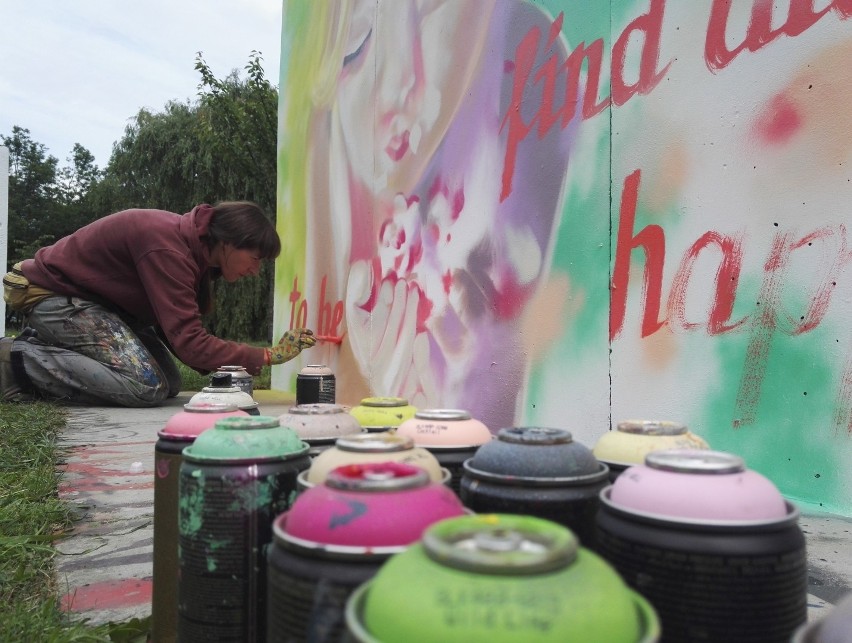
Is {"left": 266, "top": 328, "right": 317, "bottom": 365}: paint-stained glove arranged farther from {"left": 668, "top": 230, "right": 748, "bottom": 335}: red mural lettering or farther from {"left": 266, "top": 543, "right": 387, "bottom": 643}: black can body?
{"left": 266, "top": 543, "right": 387, "bottom": 643}: black can body

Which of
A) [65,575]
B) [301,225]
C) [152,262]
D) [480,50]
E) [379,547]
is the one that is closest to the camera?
[379,547]

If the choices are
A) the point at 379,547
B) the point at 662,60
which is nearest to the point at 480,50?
the point at 662,60

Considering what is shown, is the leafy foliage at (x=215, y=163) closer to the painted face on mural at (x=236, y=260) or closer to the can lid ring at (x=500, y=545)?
the painted face on mural at (x=236, y=260)

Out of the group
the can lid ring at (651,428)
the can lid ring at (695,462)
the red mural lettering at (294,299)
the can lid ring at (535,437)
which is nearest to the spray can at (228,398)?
the can lid ring at (535,437)

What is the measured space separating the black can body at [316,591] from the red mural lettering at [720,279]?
1659mm

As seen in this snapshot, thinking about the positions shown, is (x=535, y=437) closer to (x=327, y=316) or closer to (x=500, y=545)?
(x=500, y=545)

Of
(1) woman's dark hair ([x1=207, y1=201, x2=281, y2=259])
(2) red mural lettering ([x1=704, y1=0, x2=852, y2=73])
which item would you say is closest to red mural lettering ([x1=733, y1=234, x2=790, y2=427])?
(2) red mural lettering ([x1=704, y1=0, x2=852, y2=73])

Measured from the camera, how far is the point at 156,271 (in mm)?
3811

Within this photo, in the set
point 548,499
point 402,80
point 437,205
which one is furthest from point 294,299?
point 548,499

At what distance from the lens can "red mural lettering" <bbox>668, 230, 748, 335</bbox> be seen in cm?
204

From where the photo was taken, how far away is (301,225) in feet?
18.5

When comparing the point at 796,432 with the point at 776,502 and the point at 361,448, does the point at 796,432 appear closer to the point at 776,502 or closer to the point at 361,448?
the point at 776,502

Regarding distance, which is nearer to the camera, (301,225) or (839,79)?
(839,79)

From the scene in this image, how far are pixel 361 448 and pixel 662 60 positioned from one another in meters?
1.89
